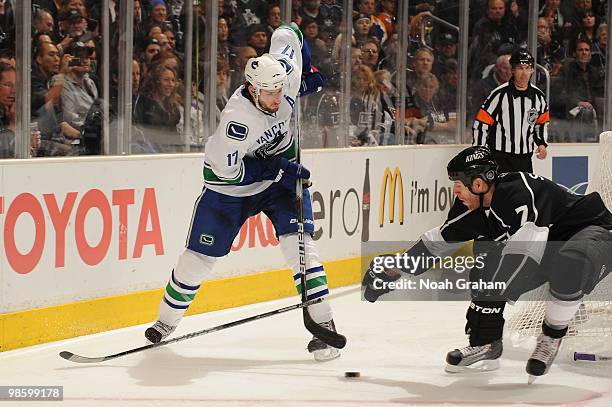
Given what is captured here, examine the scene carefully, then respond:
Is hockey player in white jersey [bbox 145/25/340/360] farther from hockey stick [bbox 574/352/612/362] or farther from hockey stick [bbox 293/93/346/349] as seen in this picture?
hockey stick [bbox 574/352/612/362]

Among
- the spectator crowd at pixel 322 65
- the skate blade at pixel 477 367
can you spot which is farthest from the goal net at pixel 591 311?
the spectator crowd at pixel 322 65

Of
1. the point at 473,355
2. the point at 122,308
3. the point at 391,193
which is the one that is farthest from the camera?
the point at 391,193

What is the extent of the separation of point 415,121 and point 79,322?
3.47 meters

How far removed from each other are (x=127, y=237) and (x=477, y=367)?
176 cm

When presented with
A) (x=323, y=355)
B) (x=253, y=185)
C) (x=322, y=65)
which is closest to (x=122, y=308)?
(x=253, y=185)

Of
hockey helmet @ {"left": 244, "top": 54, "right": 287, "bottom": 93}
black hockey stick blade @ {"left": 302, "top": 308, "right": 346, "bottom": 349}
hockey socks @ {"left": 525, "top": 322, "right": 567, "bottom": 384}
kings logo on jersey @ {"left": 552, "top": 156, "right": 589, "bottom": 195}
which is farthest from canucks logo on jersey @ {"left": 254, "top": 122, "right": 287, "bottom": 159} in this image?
kings logo on jersey @ {"left": 552, "top": 156, "right": 589, "bottom": 195}

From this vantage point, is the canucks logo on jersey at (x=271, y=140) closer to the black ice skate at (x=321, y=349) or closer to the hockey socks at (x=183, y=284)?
the hockey socks at (x=183, y=284)

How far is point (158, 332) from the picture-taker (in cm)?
493

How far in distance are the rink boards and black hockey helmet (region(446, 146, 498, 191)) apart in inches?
70.0

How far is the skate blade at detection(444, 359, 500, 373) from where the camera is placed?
15.1 feet

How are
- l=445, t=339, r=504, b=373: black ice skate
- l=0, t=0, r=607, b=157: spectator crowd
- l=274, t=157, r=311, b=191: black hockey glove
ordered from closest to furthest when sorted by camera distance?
l=445, t=339, r=504, b=373: black ice skate < l=274, t=157, r=311, b=191: black hockey glove < l=0, t=0, r=607, b=157: spectator crowd

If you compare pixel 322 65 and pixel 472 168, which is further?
pixel 322 65

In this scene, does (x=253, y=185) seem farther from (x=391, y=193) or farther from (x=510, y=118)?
(x=391, y=193)

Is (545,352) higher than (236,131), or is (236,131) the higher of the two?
(236,131)
